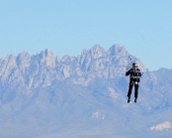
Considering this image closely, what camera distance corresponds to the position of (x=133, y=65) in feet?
116

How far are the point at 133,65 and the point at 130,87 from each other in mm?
1202

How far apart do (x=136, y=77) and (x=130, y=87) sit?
66 cm

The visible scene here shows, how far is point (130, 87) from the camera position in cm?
3522

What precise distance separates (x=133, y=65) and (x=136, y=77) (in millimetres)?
718

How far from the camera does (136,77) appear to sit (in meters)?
35.0
